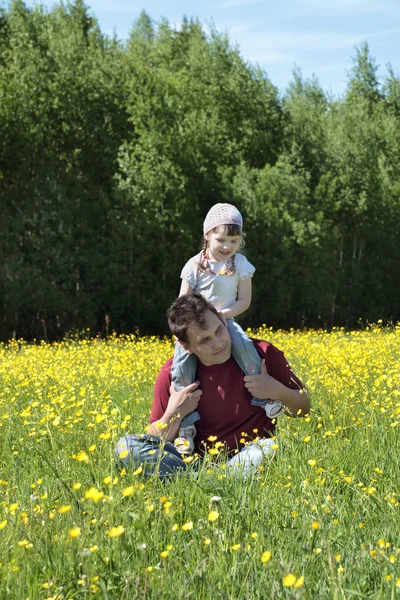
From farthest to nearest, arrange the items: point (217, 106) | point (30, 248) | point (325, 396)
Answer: point (217, 106) < point (30, 248) < point (325, 396)

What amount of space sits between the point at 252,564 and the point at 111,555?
0.46 meters

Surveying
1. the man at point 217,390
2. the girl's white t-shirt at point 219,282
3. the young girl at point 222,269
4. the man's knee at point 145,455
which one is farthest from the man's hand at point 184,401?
the girl's white t-shirt at point 219,282

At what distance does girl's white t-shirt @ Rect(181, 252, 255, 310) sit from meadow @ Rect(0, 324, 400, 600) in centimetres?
156

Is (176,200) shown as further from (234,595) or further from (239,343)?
A: (234,595)

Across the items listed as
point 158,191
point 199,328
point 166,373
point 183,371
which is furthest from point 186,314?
point 158,191

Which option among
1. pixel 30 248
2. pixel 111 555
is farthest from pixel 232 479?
pixel 30 248

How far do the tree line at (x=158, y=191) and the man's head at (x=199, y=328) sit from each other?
13691 millimetres

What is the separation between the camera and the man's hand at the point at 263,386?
13.2 feet

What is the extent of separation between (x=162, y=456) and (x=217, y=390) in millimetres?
723

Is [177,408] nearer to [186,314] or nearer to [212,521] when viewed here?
[186,314]

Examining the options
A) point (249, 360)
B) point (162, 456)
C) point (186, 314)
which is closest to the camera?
point (162, 456)

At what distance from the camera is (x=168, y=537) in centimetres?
279

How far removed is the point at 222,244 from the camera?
5977 millimetres

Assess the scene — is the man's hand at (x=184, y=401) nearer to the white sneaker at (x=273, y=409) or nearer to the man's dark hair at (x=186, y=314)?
the man's dark hair at (x=186, y=314)
